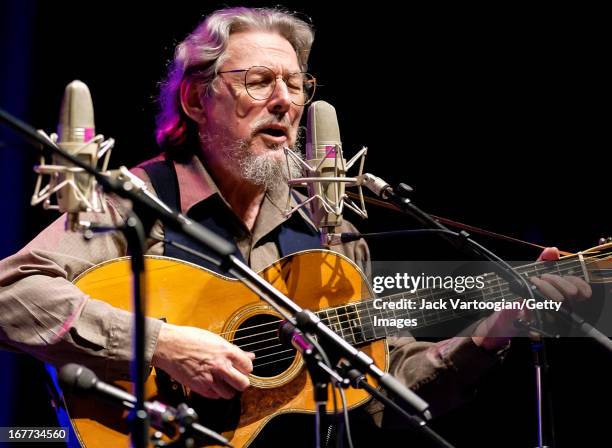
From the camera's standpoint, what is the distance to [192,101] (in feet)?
11.2

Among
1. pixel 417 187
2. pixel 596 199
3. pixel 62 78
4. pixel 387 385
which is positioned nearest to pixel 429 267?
pixel 417 187

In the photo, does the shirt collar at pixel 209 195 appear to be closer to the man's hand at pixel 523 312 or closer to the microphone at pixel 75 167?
the man's hand at pixel 523 312

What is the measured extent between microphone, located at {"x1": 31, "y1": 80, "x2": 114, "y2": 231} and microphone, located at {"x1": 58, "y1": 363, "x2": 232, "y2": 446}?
17.7 inches

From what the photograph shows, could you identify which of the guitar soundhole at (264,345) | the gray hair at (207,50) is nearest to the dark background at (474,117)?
the gray hair at (207,50)

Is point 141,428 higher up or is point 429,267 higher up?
point 429,267

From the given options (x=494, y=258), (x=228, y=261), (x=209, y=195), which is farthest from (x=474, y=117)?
(x=228, y=261)

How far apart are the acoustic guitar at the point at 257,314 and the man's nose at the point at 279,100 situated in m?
0.60

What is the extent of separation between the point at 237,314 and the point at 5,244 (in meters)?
1.25

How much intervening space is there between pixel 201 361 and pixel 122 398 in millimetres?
869

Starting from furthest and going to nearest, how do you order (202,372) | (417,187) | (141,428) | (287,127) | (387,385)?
(417,187), (287,127), (202,372), (387,385), (141,428)

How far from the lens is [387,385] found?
197 cm

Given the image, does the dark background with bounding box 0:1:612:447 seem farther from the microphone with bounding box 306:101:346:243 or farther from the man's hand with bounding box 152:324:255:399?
the man's hand with bounding box 152:324:255:399

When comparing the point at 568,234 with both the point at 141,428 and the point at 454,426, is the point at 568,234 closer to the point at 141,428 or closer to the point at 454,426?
the point at 454,426

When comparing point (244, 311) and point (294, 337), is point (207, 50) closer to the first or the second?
point (244, 311)
